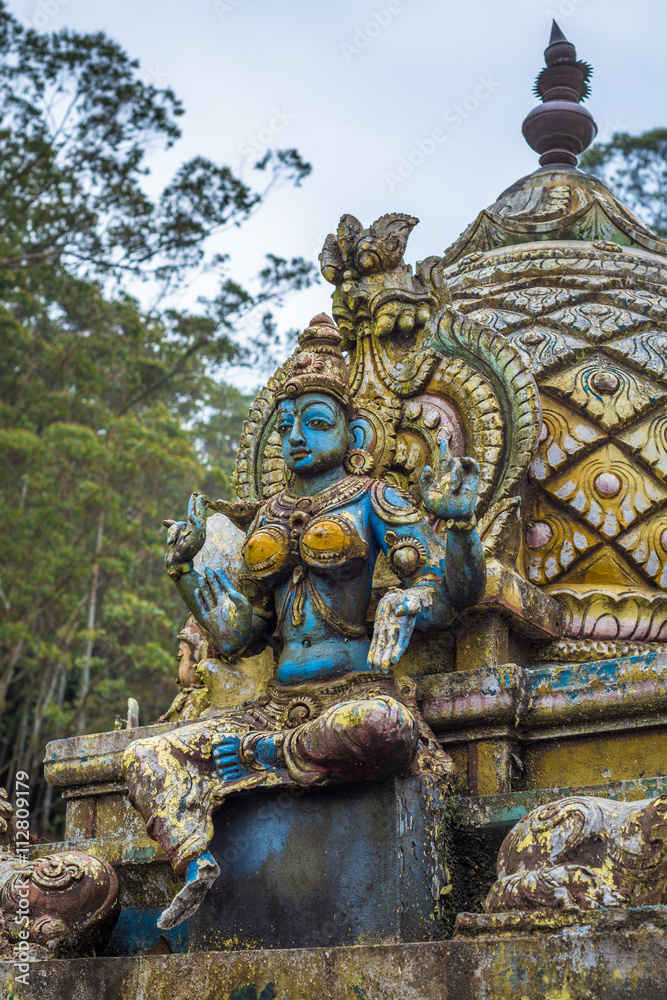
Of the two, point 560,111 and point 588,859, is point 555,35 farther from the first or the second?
point 588,859

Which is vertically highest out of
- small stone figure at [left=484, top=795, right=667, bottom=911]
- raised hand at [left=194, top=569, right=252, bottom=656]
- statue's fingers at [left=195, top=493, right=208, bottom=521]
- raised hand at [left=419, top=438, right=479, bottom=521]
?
statue's fingers at [left=195, top=493, right=208, bottom=521]

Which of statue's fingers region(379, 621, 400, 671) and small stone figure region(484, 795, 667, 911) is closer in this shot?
small stone figure region(484, 795, 667, 911)

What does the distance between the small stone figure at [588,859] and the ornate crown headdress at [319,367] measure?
1887 millimetres

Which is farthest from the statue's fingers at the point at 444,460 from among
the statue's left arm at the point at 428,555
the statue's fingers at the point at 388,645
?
the statue's fingers at the point at 388,645

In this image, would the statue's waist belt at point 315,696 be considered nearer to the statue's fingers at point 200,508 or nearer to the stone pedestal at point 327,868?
the stone pedestal at point 327,868

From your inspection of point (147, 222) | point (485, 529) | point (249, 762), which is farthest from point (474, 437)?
point (147, 222)

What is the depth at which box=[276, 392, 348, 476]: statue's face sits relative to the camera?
14.1 feet

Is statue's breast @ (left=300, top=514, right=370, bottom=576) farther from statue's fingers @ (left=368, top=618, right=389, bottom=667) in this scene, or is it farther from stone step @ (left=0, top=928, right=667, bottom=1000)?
stone step @ (left=0, top=928, right=667, bottom=1000)

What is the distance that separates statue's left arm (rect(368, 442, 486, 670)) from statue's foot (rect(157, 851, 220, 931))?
0.81 metres

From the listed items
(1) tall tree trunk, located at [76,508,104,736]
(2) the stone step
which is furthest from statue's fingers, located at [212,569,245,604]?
(1) tall tree trunk, located at [76,508,104,736]

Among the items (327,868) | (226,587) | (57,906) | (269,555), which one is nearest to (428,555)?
(269,555)

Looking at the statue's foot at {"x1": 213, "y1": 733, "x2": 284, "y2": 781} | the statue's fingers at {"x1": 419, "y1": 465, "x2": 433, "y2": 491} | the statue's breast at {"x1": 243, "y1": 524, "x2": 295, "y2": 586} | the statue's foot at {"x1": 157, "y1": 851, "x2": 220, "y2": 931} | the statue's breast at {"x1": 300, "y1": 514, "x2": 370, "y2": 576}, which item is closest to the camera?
the statue's foot at {"x1": 157, "y1": 851, "x2": 220, "y2": 931}

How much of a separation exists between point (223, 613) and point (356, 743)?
Answer: 41.7 inches

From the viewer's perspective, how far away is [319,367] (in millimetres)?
4355
